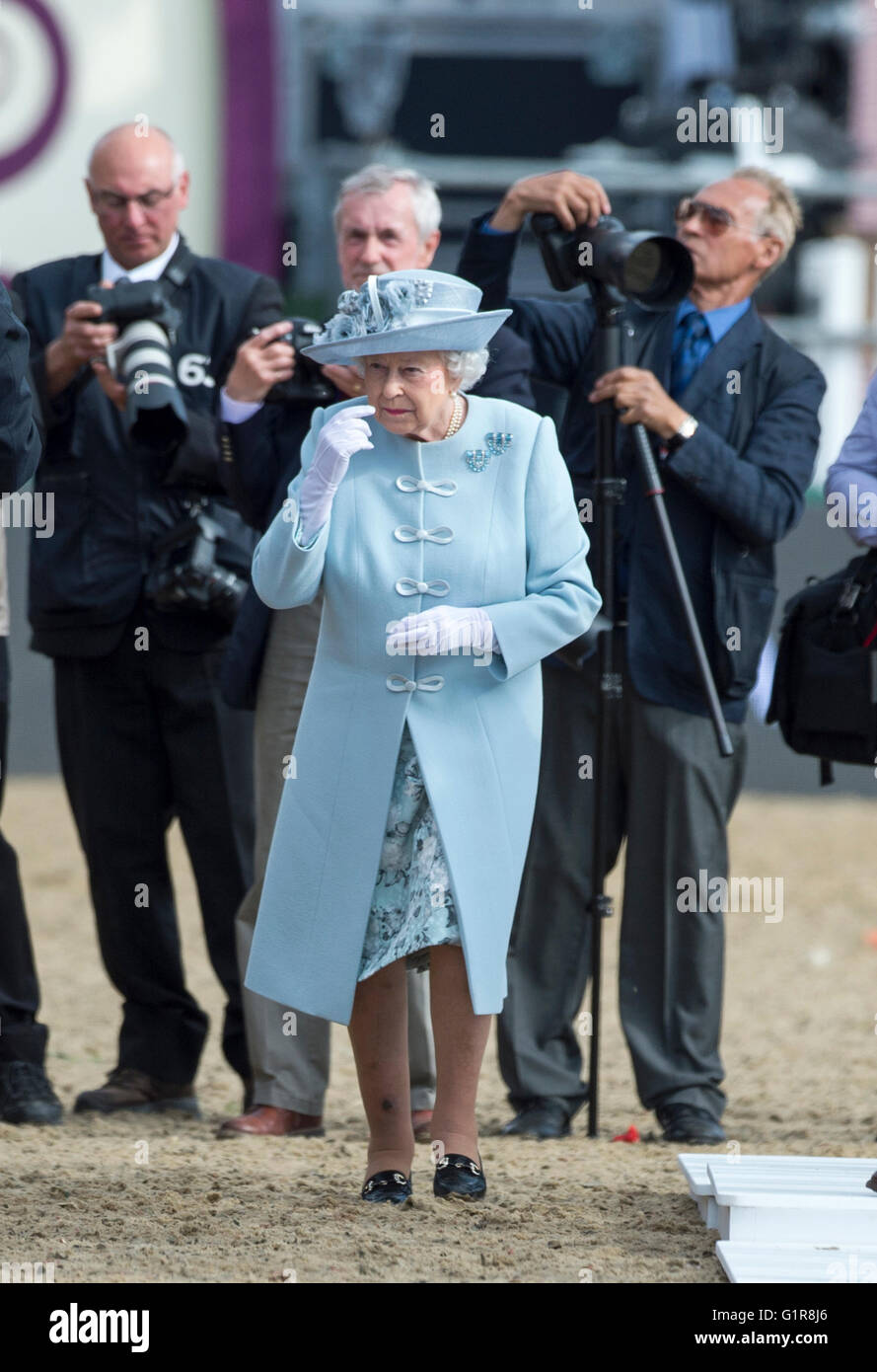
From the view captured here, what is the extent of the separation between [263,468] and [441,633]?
122 cm

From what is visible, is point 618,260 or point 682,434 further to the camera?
point 682,434

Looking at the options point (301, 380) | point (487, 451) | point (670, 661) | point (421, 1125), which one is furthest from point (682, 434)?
point (421, 1125)

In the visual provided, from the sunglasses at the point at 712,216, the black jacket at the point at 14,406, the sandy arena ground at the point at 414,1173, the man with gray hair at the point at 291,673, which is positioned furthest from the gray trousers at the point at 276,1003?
the sunglasses at the point at 712,216

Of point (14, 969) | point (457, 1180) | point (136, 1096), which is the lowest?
point (136, 1096)

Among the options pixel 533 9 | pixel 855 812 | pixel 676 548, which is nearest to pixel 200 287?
pixel 676 548

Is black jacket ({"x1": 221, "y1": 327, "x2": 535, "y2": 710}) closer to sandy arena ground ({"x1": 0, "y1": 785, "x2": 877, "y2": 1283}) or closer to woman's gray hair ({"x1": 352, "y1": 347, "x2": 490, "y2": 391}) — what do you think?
woman's gray hair ({"x1": 352, "y1": 347, "x2": 490, "y2": 391})

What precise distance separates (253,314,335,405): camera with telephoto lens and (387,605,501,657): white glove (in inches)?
43.4

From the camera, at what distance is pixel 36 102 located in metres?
13.1

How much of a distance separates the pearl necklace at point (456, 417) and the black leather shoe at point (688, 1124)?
1.73 m

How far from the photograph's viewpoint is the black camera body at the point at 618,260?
441cm

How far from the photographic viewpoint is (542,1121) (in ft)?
15.5

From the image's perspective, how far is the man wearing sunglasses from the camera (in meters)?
4.68

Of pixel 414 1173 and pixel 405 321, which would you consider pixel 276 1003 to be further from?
pixel 405 321

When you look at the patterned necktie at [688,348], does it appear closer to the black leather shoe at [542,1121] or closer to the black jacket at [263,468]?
the black jacket at [263,468]
